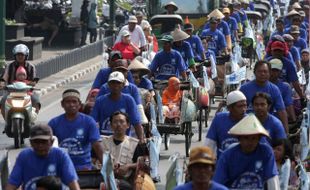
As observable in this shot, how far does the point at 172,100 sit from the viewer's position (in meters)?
22.2

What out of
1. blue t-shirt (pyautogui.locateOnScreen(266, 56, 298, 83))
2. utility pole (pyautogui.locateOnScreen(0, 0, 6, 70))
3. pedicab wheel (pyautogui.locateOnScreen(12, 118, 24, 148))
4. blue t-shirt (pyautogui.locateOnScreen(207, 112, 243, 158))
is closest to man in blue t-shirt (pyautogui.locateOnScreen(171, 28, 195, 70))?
pedicab wheel (pyautogui.locateOnScreen(12, 118, 24, 148))

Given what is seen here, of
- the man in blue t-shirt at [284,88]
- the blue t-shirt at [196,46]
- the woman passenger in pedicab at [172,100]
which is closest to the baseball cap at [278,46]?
Result: the man in blue t-shirt at [284,88]

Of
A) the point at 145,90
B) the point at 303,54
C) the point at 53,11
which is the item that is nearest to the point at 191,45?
the point at 303,54

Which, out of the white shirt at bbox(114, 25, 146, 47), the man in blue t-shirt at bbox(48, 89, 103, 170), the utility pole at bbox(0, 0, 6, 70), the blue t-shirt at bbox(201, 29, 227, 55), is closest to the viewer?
the man in blue t-shirt at bbox(48, 89, 103, 170)

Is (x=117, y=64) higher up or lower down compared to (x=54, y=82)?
higher up

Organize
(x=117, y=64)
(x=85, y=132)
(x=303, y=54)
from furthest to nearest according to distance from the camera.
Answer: (x=303, y=54), (x=117, y=64), (x=85, y=132)

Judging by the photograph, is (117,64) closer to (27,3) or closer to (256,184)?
(256,184)

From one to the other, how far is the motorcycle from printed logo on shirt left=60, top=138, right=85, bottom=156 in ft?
26.3

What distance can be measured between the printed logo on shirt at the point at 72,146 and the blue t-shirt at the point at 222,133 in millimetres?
1469

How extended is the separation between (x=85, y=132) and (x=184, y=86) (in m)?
8.05

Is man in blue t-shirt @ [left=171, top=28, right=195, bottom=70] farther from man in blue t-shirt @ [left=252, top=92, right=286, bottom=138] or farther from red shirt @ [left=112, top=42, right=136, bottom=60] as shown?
man in blue t-shirt @ [left=252, top=92, right=286, bottom=138]

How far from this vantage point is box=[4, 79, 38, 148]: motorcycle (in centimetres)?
2264

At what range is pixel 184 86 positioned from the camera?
22453 mm

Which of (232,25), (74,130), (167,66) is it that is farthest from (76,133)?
(232,25)
